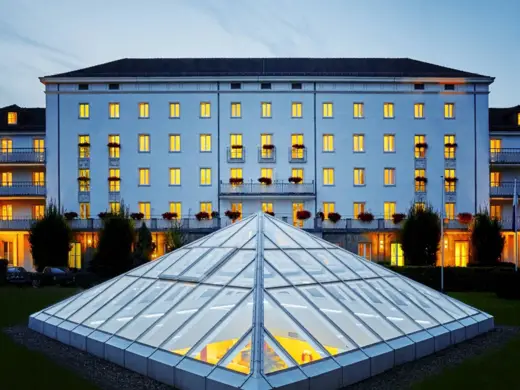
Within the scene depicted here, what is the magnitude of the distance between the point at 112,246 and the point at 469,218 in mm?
30792

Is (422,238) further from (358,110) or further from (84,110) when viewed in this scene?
(84,110)

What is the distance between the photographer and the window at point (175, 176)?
51125 millimetres

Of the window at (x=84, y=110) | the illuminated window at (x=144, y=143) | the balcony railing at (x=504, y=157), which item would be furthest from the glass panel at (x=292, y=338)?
the balcony railing at (x=504, y=157)

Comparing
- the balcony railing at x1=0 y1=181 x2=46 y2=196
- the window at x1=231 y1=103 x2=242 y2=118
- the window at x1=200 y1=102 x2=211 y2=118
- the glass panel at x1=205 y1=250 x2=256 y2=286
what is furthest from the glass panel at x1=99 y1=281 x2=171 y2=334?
the balcony railing at x1=0 y1=181 x2=46 y2=196

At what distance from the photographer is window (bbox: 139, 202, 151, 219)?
167 ft

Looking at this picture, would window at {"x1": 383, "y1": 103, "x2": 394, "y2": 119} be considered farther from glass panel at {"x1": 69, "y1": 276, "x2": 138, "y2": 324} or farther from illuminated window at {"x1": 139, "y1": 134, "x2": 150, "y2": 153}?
glass panel at {"x1": 69, "y1": 276, "x2": 138, "y2": 324}

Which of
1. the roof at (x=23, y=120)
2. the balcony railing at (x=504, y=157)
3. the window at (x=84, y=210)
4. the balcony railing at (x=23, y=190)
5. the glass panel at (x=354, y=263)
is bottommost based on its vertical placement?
the glass panel at (x=354, y=263)

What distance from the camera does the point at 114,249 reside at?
41.0 m

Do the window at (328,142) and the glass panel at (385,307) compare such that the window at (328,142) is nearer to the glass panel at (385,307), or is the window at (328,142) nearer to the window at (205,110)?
the window at (205,110)

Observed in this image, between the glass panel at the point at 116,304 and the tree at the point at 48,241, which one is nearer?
the glass panel at the point at 116,304

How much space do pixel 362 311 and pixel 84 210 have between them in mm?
41410

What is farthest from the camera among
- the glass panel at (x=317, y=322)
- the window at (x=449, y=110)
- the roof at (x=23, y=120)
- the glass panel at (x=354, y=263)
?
the roof at (x=23, y=120)

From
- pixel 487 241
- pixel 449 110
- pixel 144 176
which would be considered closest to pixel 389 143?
pixel 449 110

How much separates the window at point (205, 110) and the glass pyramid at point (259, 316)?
107ft
